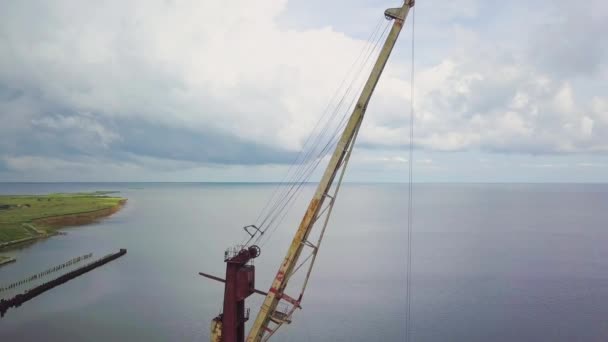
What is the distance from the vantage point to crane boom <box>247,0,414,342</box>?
1600cm

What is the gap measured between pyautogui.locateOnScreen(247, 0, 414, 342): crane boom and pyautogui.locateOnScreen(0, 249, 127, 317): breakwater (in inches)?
1469

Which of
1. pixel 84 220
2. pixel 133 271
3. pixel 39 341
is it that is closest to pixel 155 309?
pixel 39 341

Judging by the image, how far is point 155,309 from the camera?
139ft

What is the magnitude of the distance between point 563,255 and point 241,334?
3001 inches

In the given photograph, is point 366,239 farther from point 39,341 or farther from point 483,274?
point 39,341

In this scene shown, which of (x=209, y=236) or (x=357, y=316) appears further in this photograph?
(x=209, y=236)

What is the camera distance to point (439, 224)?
123m

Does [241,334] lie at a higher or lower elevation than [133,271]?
higher

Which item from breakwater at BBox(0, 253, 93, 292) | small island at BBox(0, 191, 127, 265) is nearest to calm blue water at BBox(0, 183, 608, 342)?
breakwater at BBox(0, 253, 93, 292)

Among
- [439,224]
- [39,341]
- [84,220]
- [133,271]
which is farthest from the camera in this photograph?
[439,224]

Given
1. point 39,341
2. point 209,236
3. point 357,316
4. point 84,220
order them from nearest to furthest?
point 39,341, point 357,316, point 209,236, point 84,220

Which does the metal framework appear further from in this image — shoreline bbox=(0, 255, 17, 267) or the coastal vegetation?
the coastal vegetation

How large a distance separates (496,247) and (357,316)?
5361 cm

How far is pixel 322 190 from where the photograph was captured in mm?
16156
